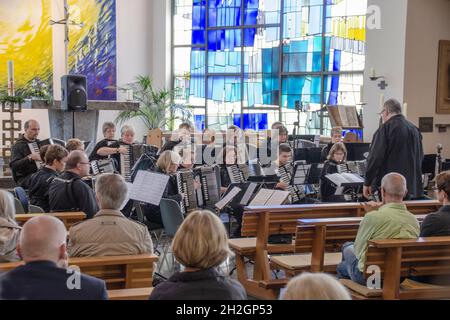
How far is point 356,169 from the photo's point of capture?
326 inches

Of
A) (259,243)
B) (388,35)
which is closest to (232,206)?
(259,243)

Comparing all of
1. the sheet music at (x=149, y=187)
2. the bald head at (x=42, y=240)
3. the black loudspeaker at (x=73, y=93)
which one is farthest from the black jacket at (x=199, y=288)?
the black loudspeaker at (x=73, y=93)

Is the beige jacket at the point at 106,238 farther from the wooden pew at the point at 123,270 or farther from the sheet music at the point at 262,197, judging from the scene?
the sheet music at the point at 262,197

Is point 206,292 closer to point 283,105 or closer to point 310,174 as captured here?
point 310,174

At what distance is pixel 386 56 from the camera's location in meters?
11.6

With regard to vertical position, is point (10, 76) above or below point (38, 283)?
above

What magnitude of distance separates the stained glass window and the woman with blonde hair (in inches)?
397

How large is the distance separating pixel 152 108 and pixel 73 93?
5282 millimetres

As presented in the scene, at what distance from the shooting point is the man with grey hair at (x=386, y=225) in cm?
432

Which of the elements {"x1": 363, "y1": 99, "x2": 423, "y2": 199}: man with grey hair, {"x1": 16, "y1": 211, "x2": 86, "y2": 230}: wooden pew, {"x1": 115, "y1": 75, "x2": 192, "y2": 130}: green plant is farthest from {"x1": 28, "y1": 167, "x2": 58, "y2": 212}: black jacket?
{"x1": 115, "y1": 75, "x2": 192, "y2": 130}: green plant

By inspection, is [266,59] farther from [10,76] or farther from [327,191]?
[327,191]

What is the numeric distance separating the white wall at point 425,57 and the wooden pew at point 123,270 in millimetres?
8557

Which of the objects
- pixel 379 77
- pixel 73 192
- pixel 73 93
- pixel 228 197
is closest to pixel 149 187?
pixel 228 197
